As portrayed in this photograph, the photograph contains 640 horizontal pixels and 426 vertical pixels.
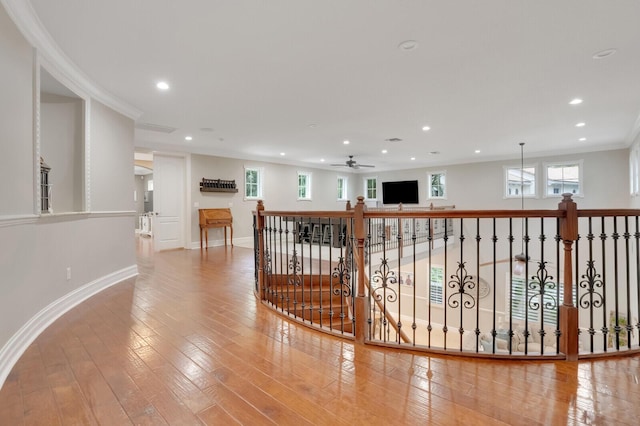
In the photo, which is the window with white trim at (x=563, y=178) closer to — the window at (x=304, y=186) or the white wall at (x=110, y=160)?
the window at (x=304, y=186)

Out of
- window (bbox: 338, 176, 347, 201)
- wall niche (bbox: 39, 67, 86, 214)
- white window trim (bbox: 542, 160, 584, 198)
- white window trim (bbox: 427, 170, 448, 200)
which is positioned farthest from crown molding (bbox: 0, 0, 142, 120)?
white window trim (bbox: 542, 160, 584, 198)

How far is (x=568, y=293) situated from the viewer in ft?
7.52

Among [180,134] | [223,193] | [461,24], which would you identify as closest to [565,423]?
[461,24]

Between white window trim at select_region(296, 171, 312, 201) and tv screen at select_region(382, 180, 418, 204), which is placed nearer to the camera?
white window trim at select_region(296, 171, 312, 201)

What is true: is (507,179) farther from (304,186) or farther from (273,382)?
(273,382)

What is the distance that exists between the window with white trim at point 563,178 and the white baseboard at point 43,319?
10243 millimetres

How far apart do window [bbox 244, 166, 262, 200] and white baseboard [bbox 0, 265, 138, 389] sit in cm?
479

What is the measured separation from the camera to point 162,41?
2.90 m

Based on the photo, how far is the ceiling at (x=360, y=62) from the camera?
8.16 feet

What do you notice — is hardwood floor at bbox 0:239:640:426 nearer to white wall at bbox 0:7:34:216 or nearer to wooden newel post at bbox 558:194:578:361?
wooden newel post at bbox 558:194:578:361

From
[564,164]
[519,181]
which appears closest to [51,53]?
[519,181]

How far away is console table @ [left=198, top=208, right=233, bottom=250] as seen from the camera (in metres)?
7.89

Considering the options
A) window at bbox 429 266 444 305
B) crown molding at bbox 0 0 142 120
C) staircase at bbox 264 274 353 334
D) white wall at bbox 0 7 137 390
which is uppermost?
crown molding at bbox 0 0 142 120

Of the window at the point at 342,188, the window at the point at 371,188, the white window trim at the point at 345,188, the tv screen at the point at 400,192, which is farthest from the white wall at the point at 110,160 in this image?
the window at the point at 371,188
